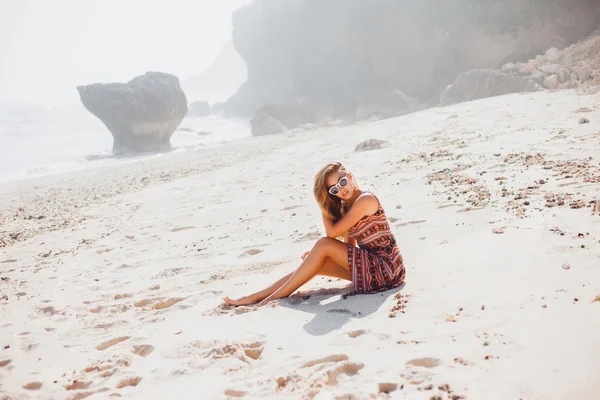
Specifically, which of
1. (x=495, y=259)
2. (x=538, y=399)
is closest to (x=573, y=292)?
(x=495, y=259)

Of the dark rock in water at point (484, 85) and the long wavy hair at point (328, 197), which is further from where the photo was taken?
the dark rock in water at point (484, 85)

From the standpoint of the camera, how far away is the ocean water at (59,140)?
2558 cm

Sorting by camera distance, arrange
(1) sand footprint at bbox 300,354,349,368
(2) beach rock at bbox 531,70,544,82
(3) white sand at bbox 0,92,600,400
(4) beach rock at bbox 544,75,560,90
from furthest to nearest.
→ (2) beach rock at bbox 531,70,544,82 → (4) beach rock at bbox 544,75,560,90 → (1) sand footprint at bbox 300,354,349,368 → (3) white sand at bbox 0,92,600,400

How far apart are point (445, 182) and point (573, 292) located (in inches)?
149

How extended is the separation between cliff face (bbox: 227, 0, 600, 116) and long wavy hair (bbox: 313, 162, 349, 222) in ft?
87.7

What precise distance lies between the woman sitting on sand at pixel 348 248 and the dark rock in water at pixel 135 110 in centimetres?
2876

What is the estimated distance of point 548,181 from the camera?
525 cm

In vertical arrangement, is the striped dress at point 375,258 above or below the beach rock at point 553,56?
below

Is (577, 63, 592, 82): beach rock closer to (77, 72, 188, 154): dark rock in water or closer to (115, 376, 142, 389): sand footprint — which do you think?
(115, 376, 142, 389): sand footprint

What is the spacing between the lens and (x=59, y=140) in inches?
1484

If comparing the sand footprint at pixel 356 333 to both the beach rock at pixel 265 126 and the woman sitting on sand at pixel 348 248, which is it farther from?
the beach rock at pixel 265 126

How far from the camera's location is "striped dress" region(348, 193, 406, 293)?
3602 mm

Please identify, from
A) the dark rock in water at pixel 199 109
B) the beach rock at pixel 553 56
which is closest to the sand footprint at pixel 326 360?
the beach rock at pixel 553 56

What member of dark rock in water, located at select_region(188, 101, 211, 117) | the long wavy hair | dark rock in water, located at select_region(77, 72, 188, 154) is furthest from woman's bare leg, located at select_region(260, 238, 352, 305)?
dark rock in water, located at select_region(188, 101, 211, 117)
